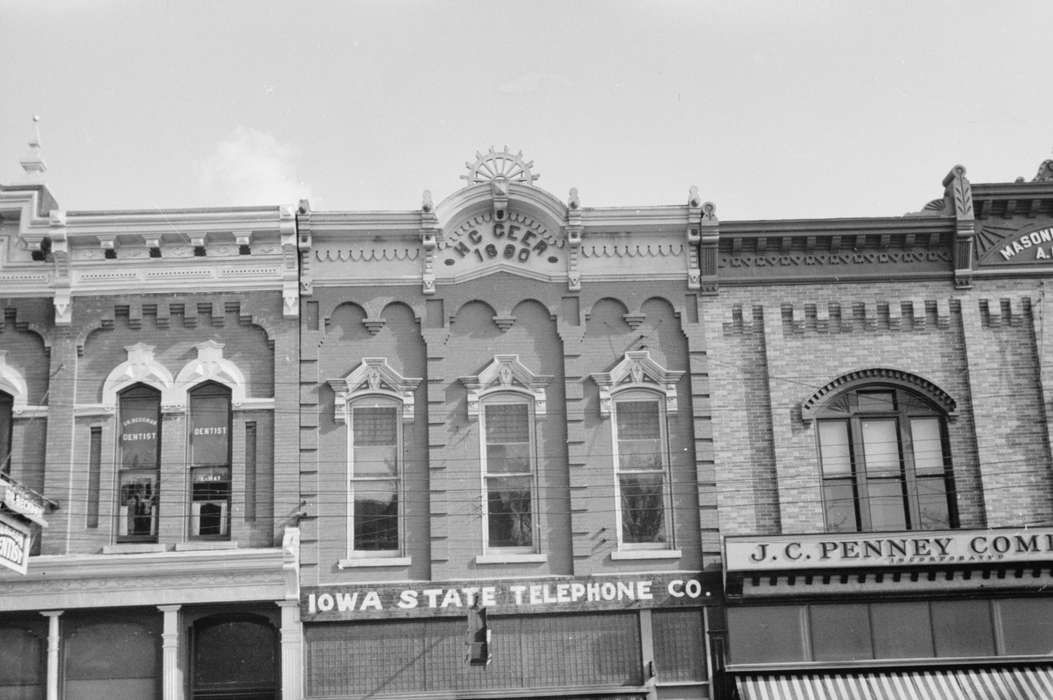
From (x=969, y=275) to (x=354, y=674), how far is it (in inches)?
459

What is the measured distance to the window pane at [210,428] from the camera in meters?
21.2

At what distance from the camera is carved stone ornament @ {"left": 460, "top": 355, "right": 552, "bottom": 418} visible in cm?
2156

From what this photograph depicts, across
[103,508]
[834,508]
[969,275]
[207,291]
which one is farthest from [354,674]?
[969,275]

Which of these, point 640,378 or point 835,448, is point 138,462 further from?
point 835,448

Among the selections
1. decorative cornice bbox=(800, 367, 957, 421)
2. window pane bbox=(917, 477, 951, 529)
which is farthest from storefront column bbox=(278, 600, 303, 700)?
window pane bbox=(917, 477, 951, 529)

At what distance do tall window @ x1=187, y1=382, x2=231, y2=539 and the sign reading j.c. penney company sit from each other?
7.68 metres

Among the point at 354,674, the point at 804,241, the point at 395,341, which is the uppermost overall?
the point at 804,241

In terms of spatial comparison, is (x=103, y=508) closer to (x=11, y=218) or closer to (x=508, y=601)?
(x=11, y=218)

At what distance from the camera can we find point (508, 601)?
20.7 meters

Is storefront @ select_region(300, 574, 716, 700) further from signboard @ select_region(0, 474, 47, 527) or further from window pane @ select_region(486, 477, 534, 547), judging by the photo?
signboard @ select_region(0, 474, 47, 527)

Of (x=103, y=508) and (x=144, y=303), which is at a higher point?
(x=144, y=303)

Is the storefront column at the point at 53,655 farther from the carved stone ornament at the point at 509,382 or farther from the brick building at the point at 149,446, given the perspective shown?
the carved stone ornament at the point at 509,382

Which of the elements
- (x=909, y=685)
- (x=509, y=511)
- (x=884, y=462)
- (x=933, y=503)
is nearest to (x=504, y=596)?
(x=509, y=511)

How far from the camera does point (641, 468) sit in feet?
70.8
